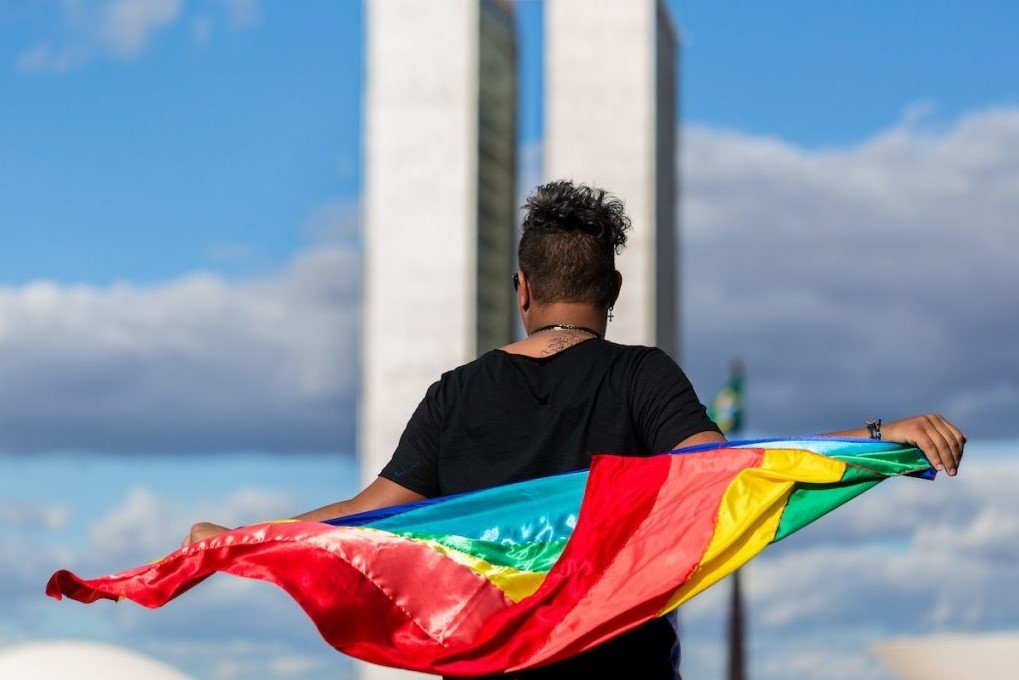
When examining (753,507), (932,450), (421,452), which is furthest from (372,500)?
(932,450)

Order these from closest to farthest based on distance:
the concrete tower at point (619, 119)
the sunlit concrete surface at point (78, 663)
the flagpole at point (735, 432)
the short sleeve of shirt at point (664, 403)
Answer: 1. the short sleeve of shirt at point (664, 403)
2. the sunlit concrete surface at point (78, 663)
3. the concrete tower at point (619, 119)
4. the flagpole at point (735, 432)

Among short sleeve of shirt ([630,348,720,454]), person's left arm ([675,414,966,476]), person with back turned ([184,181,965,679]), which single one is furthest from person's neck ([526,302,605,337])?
person's left arm ([675,414,966,476])

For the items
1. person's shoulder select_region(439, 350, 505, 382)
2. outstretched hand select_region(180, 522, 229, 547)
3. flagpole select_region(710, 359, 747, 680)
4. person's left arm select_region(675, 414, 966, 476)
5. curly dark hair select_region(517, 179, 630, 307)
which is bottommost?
flagpole select_region(710, 359, 747, 680)

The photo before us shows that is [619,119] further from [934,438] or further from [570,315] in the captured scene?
[934,438]

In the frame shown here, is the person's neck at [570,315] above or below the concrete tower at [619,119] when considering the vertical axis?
below

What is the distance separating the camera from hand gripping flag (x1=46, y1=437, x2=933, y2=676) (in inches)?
91.7

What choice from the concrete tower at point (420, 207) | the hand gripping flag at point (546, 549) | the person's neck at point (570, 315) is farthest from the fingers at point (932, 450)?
the concrete tower at point (420, 207)

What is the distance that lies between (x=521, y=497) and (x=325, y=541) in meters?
0.41

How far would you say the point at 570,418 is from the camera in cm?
229

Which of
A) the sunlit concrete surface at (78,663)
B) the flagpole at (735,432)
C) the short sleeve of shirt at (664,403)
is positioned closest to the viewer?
the short sleeve of shirt at (664,403)

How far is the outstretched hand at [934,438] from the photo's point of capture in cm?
227

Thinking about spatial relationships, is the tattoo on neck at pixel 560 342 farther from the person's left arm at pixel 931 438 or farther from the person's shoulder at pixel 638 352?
the person's left arm at pixel 931 438

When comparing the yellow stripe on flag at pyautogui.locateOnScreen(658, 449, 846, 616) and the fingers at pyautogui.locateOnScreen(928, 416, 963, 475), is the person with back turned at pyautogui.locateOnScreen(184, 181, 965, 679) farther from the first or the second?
the yellow stripe on flag at pyautogui.locateOnScreen(658, 449, 846, 616)

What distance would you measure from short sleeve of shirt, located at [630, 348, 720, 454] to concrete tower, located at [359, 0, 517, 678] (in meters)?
8.32
